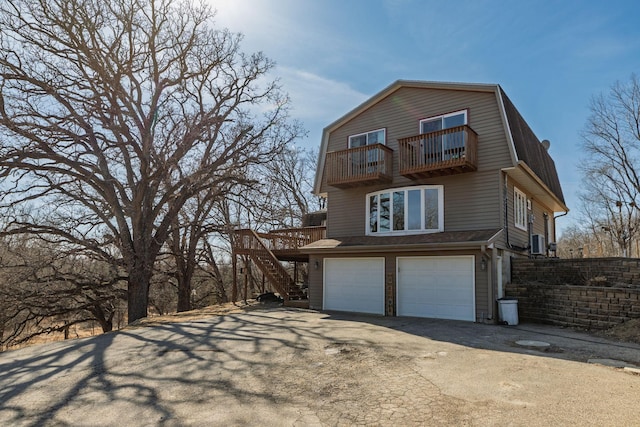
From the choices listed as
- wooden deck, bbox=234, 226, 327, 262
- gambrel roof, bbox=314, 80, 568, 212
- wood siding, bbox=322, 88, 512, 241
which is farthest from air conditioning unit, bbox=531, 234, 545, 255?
wooden deck, bbox=234, 226, 327, 262

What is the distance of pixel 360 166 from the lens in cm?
1397

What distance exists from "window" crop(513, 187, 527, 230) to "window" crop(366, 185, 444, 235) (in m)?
2.61

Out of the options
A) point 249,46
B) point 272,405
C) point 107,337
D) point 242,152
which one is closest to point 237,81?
point 249,46

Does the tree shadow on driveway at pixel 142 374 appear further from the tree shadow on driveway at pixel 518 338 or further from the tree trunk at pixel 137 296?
the tree trunk at pixel 137 296

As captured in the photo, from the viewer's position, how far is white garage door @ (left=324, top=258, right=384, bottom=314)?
1299 centimetres

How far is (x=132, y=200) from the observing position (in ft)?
50.1

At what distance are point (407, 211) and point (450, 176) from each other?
70.4 inches

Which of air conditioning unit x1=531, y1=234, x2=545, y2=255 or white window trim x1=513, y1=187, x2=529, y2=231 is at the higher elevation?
white window trim x1=513, y1=187, x2=529, y2=231

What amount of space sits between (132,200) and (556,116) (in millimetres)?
19772

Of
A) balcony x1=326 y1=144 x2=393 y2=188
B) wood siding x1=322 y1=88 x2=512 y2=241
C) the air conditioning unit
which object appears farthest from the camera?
the air conditioning unit

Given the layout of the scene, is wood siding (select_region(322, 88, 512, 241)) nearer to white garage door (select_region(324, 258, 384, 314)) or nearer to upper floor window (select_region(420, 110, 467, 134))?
upper floor window (select_region(420, 110, 467, 134))

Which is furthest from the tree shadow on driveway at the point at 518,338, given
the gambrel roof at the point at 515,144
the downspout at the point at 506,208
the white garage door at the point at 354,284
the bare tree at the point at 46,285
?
the bare tree at the point at 46,285

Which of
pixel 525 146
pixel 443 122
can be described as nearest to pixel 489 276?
pixel 525 146

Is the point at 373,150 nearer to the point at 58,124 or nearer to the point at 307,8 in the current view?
the point at 307,8
